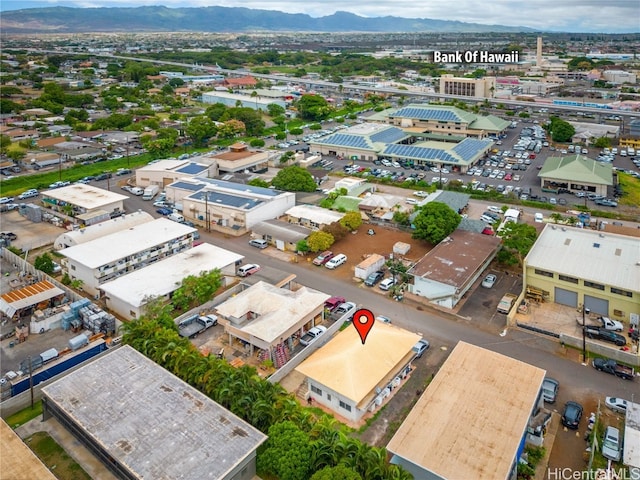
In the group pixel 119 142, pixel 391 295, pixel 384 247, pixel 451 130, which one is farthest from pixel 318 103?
pixel 391 295

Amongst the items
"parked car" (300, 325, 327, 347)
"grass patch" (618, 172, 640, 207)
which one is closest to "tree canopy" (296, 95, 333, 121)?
"grass patch" (618, 172, 640, 207)

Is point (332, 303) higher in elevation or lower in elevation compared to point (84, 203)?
lower

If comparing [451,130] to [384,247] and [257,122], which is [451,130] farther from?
[384,247]

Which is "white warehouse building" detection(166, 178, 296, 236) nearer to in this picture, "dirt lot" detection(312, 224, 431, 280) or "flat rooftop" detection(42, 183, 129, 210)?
"flat rooftop" detection(42, 183, 129, 210)

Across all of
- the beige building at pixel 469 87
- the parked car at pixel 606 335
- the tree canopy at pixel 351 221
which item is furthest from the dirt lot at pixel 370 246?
the beige building at pixel 469 87

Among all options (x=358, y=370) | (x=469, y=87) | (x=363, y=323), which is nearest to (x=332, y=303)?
(x=363, y=323)

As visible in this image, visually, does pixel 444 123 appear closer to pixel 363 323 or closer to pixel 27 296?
pixel 363 323

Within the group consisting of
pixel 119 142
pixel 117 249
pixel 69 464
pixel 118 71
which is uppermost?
pixel 118 71
